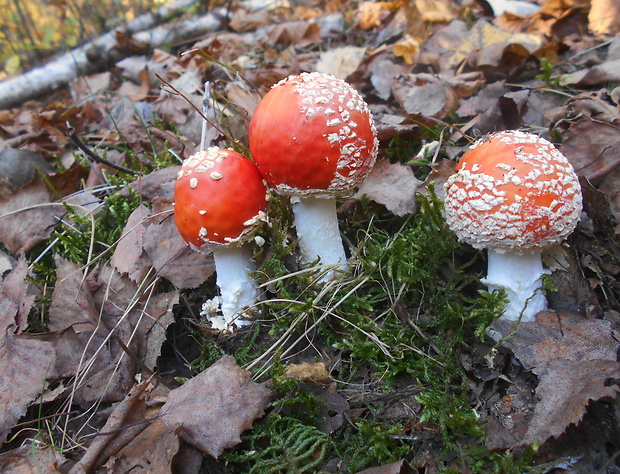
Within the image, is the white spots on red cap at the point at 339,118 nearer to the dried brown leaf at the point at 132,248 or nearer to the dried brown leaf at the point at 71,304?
the dried brown leaf at the point at 132,248

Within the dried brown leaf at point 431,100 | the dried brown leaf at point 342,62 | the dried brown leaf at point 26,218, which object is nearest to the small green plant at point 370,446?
the dried brown leaf at point 431,100

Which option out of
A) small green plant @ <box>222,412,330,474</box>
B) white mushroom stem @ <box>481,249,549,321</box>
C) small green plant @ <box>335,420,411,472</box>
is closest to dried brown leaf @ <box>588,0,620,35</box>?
white mushroom stem @ <box>481,249,549,321</box>

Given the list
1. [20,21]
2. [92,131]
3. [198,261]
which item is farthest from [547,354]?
[20,21]

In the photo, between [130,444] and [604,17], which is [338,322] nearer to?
[130,444]

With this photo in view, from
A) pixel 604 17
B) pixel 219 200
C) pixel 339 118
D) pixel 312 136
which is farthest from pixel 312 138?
pixel 604 17

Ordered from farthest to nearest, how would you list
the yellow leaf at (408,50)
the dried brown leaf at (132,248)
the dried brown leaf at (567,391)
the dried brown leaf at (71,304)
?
1. the yellow leaf at (408,50)
2. the dried brown leaf at (132,248)
3. the dried brown leaf at (71,304)
4. the dried brown leaf at (567,391)

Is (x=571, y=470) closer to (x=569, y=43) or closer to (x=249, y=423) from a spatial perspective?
(x=249, y=423)
